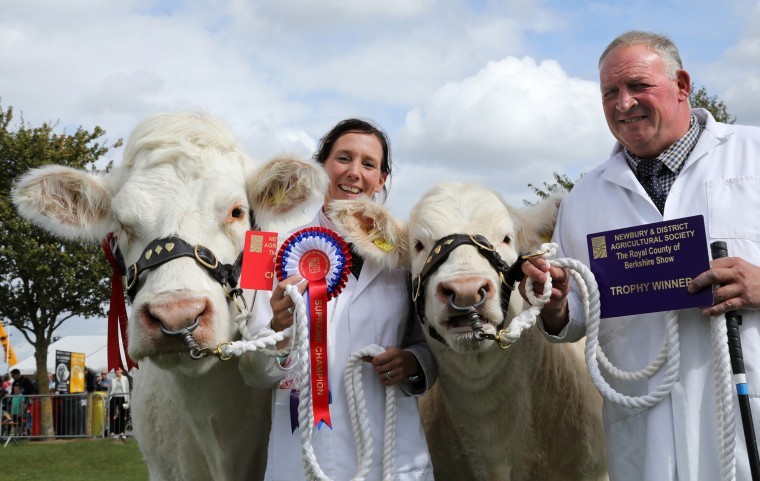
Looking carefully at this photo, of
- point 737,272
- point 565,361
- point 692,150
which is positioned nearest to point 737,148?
point 692,150

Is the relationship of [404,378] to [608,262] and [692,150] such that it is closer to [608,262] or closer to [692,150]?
[608,262]

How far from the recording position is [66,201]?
4211mm

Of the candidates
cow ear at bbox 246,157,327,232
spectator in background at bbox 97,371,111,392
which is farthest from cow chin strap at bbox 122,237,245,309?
spectator in background at bbox 97,371,111,392

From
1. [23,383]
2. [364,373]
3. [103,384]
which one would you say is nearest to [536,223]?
[364,373]

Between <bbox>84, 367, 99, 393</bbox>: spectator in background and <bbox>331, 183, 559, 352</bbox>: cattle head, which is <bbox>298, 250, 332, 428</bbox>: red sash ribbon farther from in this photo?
<bbox>84, 367, 99, 393</bbox>: spectator in background

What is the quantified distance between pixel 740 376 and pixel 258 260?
2.04m

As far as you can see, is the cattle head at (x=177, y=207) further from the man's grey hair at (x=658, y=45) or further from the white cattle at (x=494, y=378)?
the man's grey hair at (x=658, y=45)

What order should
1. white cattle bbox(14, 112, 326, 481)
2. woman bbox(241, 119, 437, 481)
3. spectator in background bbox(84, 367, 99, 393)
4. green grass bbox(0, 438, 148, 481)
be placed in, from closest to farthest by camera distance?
white cattle bbox(14, 112, 326, 481)
woman bbox(241, 119, 437, 481)
green grass bbox(0, 438, 148, 481)
spectator in background bbox(84, 367, 99, 393)

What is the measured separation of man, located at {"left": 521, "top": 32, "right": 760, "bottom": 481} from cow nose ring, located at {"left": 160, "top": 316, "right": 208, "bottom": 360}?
4.65 ft

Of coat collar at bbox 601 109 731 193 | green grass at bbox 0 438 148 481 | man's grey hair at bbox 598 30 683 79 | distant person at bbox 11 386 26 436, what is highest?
man's grey hair at bbox 598 30 683 79

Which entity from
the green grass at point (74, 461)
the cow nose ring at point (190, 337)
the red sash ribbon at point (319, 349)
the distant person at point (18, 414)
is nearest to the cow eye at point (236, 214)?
the red sash ribbon at point (319, 349)

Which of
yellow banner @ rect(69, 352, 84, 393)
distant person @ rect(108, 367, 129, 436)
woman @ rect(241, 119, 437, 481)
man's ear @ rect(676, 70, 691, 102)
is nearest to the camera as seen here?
woman @ rect(241, 119, 437, 481)

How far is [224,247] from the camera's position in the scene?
12.1ft

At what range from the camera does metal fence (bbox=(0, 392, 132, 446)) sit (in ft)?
66.7
